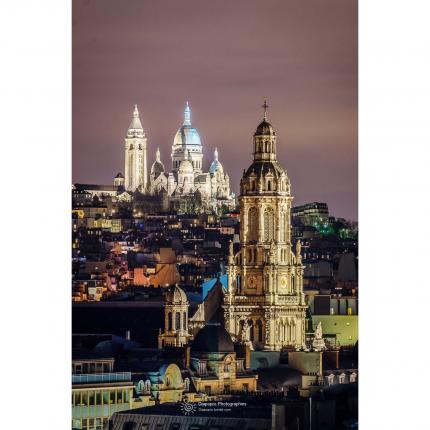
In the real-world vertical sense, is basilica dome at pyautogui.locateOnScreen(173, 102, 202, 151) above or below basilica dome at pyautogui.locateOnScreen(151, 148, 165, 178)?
above

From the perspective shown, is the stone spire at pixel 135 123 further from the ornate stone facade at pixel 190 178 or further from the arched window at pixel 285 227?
the arched window at pixel 285 227

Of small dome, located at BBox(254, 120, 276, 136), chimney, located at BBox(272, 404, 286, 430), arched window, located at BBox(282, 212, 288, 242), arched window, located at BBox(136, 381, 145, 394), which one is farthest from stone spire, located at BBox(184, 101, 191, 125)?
chimney, located at BBox(272, 404, 286, 430)

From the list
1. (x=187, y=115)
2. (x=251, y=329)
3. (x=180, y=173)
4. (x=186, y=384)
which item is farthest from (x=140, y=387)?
(x=187, y=115)

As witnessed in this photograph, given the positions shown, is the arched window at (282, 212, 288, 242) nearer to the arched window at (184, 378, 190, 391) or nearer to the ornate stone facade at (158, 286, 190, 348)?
the ornate stone facade at (158, 286, 190, 348)
